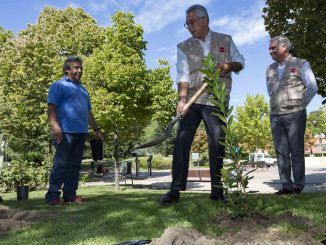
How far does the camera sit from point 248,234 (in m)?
2.60

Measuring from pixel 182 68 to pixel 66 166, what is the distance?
215 centimetres

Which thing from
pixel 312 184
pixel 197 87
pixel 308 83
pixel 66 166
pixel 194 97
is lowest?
pixel 312 184

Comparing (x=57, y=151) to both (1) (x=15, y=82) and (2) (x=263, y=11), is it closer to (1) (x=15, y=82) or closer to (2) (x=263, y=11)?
(2) (x=263, y=11)

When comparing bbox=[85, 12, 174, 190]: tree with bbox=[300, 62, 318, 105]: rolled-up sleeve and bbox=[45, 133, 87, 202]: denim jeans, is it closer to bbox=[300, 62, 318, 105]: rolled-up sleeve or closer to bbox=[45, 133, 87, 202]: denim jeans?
bbox=[45, 133, 87, 202]: denim jeans

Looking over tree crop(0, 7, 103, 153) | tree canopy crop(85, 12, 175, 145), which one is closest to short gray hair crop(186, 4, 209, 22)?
tree canopy crop(85, 12, 175, 145)

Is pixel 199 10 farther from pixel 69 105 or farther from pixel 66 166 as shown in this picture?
pixel 66 166

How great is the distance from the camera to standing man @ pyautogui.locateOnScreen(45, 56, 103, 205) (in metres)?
5.23

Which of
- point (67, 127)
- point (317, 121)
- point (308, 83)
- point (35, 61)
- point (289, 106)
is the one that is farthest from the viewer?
point (317, 121)

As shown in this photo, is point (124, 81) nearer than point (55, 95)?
No

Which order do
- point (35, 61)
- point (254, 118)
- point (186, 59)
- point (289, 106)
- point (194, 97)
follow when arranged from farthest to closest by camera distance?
point (254, 118) < point (35, 61) < point (289, 106) < point (186, 59) < point (194, 97)

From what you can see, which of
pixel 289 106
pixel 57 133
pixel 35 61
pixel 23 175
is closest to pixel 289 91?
pixel 289 106

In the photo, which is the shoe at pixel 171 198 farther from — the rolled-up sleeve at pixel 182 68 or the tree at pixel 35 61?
the tree at pixel 35 61

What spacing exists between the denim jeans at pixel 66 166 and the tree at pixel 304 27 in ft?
25.7

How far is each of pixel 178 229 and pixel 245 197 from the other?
1127 millimetres
